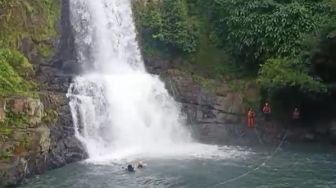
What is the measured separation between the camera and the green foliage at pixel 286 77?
22.7m

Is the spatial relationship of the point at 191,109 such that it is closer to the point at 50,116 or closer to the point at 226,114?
the point at 226,114

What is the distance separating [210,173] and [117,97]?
660 centimetres

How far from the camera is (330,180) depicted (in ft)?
59.2

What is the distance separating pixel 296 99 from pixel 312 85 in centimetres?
139

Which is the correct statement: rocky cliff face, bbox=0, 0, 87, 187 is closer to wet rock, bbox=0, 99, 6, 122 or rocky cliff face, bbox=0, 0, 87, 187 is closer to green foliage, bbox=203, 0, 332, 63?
wet rock, bbox=0, 99, 6, 122

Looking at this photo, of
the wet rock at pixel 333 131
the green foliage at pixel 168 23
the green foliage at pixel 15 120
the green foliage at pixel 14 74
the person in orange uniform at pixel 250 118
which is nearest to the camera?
the green foliage at pixel 15 120

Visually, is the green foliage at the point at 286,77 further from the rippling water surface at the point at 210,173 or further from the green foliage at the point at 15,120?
the green foliage at the point at 15,120

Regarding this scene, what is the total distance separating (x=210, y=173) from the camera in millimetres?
19000

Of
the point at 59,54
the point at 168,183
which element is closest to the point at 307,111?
the point at 168,183

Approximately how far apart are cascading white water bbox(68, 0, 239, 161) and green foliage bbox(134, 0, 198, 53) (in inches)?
29.5

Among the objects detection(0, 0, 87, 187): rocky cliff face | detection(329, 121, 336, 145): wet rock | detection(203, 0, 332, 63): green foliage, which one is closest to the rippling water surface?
detection(0, 0, 87, 187): rocky cliff face

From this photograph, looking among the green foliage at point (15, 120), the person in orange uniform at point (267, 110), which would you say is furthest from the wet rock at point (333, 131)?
the green foliage at point (15, 120)

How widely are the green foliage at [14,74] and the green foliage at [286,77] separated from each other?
947cm

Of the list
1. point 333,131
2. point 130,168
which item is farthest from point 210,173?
point 333,131
